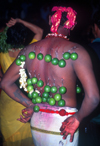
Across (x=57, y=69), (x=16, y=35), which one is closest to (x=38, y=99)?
(x=57, y=69)

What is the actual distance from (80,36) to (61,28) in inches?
93.9

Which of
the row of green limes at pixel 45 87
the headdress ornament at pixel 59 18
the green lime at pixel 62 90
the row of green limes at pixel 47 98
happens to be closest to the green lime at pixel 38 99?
the row of green limes at pixel 47 98

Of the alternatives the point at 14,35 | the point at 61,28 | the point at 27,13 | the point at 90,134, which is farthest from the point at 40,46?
the point at 27,13

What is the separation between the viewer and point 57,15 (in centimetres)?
160

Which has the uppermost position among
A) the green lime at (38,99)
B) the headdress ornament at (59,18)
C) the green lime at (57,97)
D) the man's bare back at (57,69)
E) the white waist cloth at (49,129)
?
the headdress ornament at (59,18)

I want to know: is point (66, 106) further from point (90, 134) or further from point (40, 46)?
point (90, 134)

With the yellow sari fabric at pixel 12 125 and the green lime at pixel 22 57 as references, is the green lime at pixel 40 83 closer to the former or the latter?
the green lime at pixel 22 57

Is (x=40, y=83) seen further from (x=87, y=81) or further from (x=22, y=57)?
(x=87, y=81)

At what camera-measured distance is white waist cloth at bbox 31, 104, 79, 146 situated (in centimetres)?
143

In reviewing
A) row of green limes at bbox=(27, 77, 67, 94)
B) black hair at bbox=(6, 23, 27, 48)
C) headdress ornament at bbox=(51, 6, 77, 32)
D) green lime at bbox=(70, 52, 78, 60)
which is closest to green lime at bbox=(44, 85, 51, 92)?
row of green limes at bbox=(27, 77, 67, 94)

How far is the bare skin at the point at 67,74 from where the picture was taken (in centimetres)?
133

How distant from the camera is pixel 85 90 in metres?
1.34

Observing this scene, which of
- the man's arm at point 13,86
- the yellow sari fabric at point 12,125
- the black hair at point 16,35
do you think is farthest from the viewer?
the yellow sari fabric at point 12,125

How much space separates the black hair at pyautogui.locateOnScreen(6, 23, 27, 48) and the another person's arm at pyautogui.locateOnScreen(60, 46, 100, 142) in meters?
1.35
